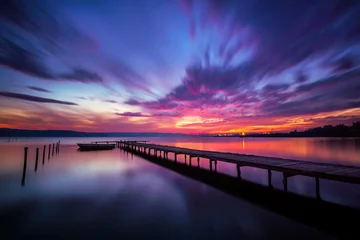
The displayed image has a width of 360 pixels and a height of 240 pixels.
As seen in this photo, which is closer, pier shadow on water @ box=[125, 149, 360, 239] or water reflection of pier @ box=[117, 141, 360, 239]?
pier shadow on water @ box=[125, 149, 360, 239]

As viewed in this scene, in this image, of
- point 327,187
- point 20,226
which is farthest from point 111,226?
point 327,187

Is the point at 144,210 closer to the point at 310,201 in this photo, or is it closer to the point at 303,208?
the point at 303,208

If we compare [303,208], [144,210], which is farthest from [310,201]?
[144,210]

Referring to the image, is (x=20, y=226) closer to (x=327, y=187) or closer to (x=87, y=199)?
(x=87, y=199)

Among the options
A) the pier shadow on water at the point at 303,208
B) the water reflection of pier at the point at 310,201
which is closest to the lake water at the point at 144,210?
the pier shadow on water at the point at 303,208

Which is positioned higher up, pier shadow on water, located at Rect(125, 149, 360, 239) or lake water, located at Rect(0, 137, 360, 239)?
pier shadow on water, located at Rect(125, 149, 360, 239)

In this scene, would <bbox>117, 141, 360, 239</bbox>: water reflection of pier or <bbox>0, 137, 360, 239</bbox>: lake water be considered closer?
<bbox>0, 137, 360, 239</bbox>: lake water

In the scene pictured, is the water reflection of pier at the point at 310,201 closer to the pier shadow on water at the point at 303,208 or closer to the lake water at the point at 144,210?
the pier shadow on water at the point at 303,208

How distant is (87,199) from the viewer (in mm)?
10789

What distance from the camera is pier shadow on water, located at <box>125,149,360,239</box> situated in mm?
6936

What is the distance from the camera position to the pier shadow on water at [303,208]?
6.94m

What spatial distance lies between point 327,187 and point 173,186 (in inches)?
410

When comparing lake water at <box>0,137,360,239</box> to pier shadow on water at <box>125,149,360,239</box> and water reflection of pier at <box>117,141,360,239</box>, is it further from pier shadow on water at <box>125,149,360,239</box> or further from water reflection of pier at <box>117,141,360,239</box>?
water reflection of pier at <box>117,141,360,239</box>

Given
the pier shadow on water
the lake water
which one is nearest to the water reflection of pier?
the pier shadow on water
